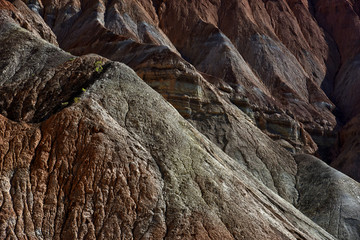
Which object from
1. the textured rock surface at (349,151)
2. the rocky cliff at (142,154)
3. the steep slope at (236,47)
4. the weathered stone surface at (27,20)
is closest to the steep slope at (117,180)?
the rocky cliff at (142,154)

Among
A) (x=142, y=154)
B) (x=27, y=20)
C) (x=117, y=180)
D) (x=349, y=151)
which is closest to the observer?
(x=117, y=180)

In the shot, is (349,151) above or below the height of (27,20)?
above

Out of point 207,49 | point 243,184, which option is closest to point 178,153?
point 243,184

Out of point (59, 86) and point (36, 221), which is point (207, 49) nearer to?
point (59, 86)

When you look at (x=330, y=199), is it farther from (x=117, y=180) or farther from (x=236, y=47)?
(x=236, y=47)

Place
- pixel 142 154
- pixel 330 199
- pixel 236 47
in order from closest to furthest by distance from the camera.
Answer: pixel 142 154 < pixel 330 199 < pixel 236 47

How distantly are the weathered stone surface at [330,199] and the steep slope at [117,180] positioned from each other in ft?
39.5

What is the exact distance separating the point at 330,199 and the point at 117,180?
68.2 feet

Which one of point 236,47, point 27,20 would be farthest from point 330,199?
point 236,47

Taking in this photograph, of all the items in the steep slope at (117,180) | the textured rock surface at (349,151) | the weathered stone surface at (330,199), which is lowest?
Result: the steep slope at (117,180)

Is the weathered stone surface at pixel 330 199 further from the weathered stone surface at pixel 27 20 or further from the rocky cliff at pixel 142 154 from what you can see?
the weathered stone surface at pixel 27 20

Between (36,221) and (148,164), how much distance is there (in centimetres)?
469

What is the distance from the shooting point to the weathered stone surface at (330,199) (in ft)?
102

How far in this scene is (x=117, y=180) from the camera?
16.5m
